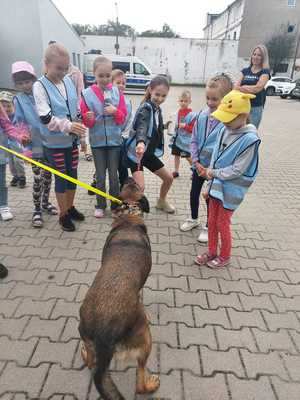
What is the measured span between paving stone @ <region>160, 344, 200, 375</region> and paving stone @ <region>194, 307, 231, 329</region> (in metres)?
0.30

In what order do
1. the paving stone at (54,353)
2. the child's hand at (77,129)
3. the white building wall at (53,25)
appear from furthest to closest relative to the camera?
the white building wall at (53,25)
the child's hand at (77,129)
the paving stone at (54,353)

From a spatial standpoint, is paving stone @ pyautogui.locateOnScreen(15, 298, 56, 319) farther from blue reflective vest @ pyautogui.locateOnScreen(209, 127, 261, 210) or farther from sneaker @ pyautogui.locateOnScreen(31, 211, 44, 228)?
blue reflective vest @ pyautogui.locateOnScreen(209, 127, 261, 210)

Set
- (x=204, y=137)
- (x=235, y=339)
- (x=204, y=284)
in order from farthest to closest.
Answer: 1. (x=204, y=137)
2. (x=204, y=284)
3. (x=235, y=339)

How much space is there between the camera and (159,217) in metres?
4.51

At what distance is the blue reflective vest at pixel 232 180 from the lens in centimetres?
282

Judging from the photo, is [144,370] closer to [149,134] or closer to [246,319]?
[246,319]

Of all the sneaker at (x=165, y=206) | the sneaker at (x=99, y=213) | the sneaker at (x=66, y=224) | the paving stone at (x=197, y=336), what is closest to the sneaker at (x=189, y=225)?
the sneaker at (x=165, y=206)

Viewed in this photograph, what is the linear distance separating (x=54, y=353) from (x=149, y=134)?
2661mm

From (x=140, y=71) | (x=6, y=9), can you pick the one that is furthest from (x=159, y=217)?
(x=140, y=71)

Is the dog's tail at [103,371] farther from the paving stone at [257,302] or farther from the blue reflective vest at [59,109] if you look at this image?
the blue reflective vest at [59,109]

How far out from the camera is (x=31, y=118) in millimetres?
3766

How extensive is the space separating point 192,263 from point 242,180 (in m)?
1.11

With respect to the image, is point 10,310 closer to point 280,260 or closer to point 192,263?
point 192,263

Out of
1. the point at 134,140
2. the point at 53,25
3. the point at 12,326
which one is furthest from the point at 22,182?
the point at 53,25
